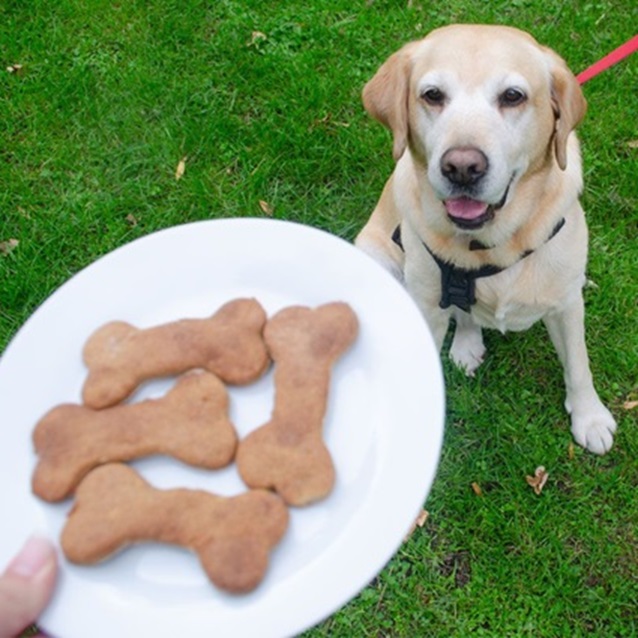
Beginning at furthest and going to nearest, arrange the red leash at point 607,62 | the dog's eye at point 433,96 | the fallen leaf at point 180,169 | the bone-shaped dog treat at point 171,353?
the fallen leaf at point 180,169
the red leash at point 607,62
the dog's eye at point 433,96
the bone-shaped dog treat at point 171,353

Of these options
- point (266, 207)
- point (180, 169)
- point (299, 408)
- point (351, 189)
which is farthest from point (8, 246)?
point (299, 408)

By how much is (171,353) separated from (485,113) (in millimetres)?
1154

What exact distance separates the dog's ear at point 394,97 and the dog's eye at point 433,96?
0.40 feet

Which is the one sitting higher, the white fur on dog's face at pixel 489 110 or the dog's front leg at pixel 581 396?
the white fur on dog's face at pixel 489 110

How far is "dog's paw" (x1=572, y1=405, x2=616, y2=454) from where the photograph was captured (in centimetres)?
325

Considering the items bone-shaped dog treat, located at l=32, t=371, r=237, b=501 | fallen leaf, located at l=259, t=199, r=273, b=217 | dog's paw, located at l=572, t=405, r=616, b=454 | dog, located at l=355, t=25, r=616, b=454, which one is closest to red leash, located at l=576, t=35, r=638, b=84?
dog, located at l=355, t=25, r=616, b=454

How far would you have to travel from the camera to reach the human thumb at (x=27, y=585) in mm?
1770

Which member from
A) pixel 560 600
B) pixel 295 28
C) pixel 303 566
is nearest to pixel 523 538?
pixel 560 600

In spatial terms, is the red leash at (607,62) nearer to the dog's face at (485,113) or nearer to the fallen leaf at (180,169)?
the dog's face at (485,113)

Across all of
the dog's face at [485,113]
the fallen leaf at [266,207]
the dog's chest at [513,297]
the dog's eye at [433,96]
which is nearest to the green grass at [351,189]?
the fallen leaf at [266,207]

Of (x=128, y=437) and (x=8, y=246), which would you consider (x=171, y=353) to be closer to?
(x=128, y=437)

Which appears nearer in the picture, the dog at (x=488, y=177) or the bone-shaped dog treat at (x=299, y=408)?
the bone-shaped dog treat at (x=299, y=408)

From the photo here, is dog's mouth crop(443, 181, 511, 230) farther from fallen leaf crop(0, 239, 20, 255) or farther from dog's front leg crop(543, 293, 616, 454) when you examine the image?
fallen leaf crop(0, 239, 20, 255)

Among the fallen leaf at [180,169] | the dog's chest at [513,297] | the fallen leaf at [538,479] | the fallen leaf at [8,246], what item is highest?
the dog's chest at [513,297]
